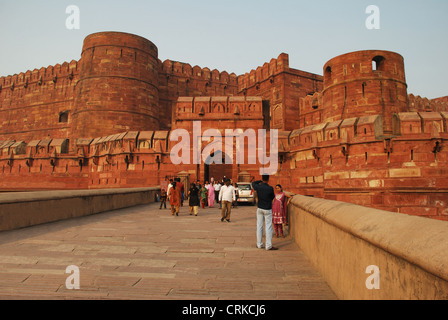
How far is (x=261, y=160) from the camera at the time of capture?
1680 cm

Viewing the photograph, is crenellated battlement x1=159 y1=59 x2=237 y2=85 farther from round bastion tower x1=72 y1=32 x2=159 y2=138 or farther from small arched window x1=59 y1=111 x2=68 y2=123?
small arched window x1=59 y1=111 x2=68 y2=123

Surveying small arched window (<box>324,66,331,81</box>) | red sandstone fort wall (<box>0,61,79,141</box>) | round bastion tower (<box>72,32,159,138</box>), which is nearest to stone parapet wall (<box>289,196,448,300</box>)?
small arched window (<box>324,66,331,81</box>)

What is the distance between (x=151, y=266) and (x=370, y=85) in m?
16.3

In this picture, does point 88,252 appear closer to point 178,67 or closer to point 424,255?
point 424,255

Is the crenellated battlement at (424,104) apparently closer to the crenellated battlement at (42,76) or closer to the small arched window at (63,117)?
the crenellated battlement at (42,76)

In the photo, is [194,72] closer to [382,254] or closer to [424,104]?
[424,104]

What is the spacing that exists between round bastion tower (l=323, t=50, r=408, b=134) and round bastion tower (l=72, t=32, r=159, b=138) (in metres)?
17.2

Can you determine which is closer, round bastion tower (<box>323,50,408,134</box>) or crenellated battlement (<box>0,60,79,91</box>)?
round bastion tower (<box>323,50,408,134</box>)

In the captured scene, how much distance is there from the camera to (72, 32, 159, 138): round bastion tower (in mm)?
25281

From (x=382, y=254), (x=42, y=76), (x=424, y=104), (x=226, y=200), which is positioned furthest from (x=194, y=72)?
(x=382, y=254)

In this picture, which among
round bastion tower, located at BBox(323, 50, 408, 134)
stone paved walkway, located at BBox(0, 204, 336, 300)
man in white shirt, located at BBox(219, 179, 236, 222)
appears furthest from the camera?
round bastion tower, located at BBox(323, 50, 408, 134)

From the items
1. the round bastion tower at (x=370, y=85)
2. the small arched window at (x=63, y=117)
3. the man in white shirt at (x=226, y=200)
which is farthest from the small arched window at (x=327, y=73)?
the small arched window at (x=63, y=117)

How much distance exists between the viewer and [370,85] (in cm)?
1608
